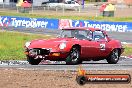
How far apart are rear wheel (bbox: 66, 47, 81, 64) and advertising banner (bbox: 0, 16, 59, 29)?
1064 inches

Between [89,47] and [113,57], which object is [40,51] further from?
[113,57]

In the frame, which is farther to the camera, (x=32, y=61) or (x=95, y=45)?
(x=95, y=45)

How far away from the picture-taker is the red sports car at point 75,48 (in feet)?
56.7

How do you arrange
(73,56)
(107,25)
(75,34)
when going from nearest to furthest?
(73,56) → (75,34) → (107,25)

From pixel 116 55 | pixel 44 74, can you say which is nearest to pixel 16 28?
pixel 116 55

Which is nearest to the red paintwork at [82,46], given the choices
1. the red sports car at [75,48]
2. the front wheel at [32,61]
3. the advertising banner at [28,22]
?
the red sports car at [75,48]

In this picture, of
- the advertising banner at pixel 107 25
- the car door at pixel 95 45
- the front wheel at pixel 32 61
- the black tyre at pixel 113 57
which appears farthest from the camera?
the advertising banner at pixel 107 25

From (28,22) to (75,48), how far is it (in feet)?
95.8

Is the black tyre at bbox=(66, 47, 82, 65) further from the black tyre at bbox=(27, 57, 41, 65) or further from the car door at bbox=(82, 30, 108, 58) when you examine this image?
the black tyre at bbox=(27, 57, 41, 65)

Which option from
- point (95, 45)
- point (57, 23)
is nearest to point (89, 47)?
point (95, 45)

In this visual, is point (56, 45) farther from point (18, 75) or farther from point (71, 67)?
point (18, 75)

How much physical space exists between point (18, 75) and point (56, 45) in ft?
12.1

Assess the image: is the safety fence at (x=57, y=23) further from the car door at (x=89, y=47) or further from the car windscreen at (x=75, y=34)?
the car windscreen at (x=75, y=34)

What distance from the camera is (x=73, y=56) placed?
57.8 feet
